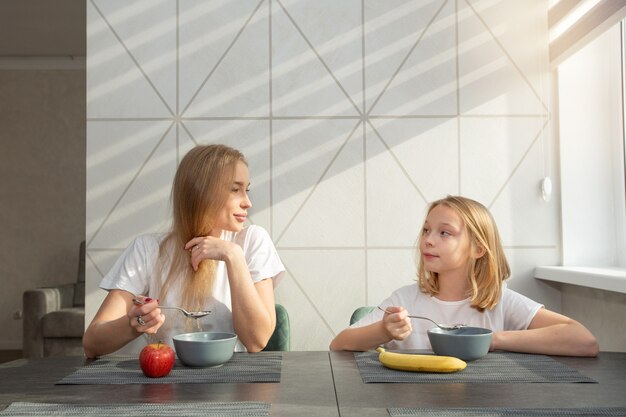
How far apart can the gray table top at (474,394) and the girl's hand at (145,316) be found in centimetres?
41

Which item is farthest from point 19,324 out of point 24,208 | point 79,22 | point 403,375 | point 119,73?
point 403,375

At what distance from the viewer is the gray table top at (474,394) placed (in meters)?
1.00

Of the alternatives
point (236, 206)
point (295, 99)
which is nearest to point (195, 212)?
point (236, 206)

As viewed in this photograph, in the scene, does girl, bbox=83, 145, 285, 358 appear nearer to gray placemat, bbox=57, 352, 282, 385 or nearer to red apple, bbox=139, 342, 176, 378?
gray placemat, bbox=57, 352, 282, 385

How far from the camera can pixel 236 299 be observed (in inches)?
67.2

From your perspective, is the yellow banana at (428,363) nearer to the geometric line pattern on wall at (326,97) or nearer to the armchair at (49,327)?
the geometric line pattern on wall at (326,97)

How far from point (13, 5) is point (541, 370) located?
4668 millimetres

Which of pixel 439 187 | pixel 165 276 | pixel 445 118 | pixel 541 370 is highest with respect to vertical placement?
pixel 445 118

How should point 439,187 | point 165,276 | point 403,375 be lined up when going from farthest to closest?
point 439,187 → point 165,276 → point 403,375

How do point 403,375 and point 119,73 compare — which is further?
point 119,73

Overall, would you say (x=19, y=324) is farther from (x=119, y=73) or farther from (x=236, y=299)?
(x=236, y=299)

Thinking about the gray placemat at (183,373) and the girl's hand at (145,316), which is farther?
the girl's hand at (145,316)

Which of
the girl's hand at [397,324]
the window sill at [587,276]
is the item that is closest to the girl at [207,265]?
the girl's hand at [397,324]

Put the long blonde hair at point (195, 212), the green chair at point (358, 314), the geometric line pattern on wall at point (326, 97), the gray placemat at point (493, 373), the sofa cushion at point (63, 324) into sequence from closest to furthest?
1. the gray placemat at point (493, 373)
2. the long blonde hair at point (195, 212)
3. the green chair at point (358, 314)
4. the geometric line pattern on wall at point (326, 97)
5. the sofa cushion at point (63, 324)
